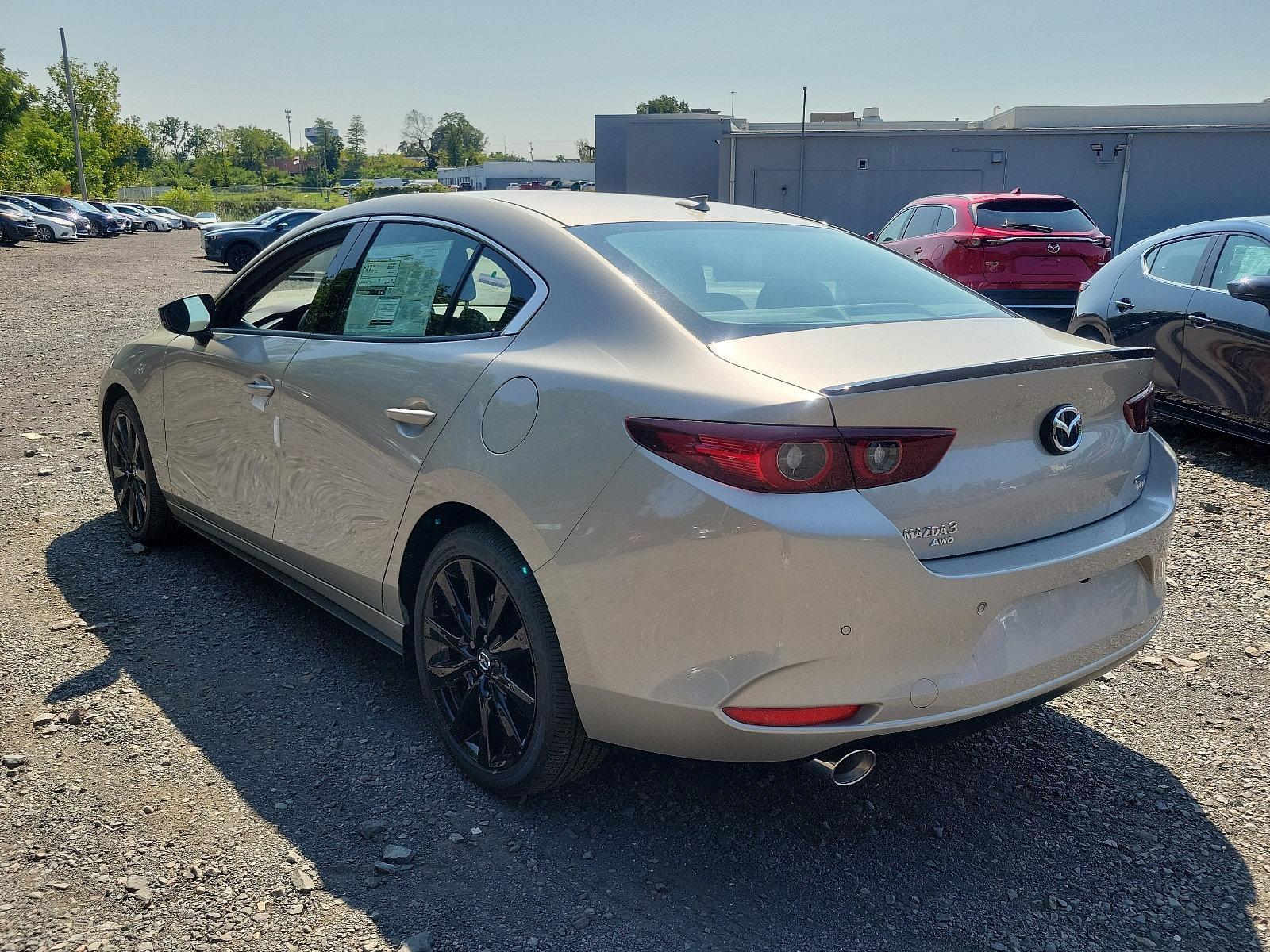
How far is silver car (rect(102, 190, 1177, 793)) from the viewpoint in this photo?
223 centimetres

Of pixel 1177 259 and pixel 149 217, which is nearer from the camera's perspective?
pixel 1177 259

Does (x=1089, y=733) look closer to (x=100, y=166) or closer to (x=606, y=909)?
(x=606, y=909)

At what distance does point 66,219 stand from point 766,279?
45532 mm

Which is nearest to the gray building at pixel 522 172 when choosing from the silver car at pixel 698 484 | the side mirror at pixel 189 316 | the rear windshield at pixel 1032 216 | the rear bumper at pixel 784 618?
the rear windshield at pixel 1032 216

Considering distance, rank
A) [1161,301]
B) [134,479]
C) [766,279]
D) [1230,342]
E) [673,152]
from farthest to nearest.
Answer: [673,152] < [1161,301] < [1230,342] < [134,479] < [766,279]

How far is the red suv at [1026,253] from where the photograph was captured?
1071cm

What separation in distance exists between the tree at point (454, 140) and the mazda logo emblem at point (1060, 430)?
160399 mm

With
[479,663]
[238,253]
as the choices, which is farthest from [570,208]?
[238,253]

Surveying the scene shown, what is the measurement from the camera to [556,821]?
112 inches

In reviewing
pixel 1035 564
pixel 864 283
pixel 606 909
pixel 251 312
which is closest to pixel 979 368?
pixel 1035 564

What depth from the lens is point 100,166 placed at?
78.3 m

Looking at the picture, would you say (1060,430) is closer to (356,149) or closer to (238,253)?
(238,253)

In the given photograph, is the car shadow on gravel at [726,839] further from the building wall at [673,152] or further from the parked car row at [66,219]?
the parked car row at [66,219]

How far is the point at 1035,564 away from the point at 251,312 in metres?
3.08
